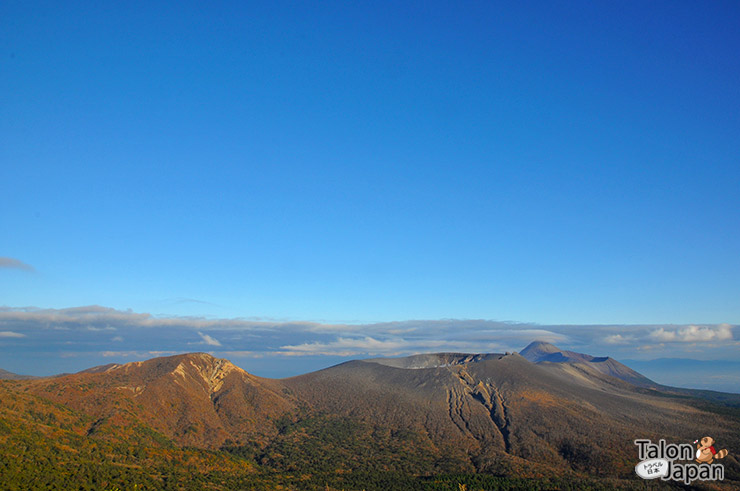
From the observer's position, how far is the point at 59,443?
134m

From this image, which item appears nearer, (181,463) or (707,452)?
(181,463)

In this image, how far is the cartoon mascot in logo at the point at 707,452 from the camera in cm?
16325

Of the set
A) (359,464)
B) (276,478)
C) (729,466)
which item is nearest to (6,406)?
(276,478)

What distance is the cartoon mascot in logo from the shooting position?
536 ft

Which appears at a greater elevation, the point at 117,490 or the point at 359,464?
the point at 117,490

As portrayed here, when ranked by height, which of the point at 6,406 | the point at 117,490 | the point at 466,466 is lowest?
→ the point at 466,466

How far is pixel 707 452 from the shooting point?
16675cm

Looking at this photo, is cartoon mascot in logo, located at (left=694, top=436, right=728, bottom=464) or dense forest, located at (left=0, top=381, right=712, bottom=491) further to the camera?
cartoon mascot in logo, located at (left=694, top=436, right=728, bottom=464)

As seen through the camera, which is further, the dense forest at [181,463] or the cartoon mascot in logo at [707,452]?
the cartoon mascot in logo at [707,452]

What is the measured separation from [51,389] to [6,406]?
3616cm

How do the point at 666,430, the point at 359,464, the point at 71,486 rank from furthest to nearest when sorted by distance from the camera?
the point at 666,430 → the point at 359,464 → the point at 71,486

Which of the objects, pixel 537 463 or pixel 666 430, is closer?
pixel 537 463

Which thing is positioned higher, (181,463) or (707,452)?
(181,463)

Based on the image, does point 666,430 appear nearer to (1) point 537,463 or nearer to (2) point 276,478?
(1) point 537,463
